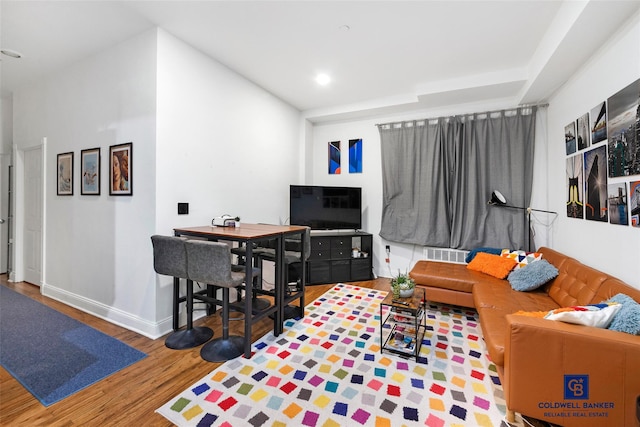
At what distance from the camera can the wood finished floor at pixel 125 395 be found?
1.50 m

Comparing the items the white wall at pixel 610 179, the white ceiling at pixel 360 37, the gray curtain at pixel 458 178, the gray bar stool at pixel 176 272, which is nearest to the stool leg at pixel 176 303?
the gray bar stool at pixel 176 272

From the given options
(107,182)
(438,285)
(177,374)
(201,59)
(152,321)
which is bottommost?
(177,374)

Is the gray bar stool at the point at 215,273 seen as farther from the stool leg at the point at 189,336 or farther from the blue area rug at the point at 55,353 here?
the blue area rug at the point at 55,353

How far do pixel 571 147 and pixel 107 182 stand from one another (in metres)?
4.69

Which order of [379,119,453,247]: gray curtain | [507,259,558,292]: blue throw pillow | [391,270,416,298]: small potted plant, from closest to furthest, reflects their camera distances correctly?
[391,270,416,298]: small potted plant < [507,259,558,292]: blue throw pillow < [379,119,453,247]: gray curtain

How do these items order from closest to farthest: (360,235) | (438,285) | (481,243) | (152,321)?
(152,321) → (438,285) → (481,243) → (360,235)

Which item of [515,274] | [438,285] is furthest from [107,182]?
[515,274]

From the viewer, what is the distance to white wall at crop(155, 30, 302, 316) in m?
2.45

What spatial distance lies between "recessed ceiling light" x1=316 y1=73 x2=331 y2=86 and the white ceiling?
0.09 m

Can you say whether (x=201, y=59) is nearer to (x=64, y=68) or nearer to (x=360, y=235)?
(x=64, y=68)

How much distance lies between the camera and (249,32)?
2455mm

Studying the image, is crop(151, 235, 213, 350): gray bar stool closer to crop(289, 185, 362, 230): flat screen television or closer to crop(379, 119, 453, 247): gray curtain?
crop(289, 185, 362, 230): flat screen television

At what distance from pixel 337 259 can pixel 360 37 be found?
2791 mm

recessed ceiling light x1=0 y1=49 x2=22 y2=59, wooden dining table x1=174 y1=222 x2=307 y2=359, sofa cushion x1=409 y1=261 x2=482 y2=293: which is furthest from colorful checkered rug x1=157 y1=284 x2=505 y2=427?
recessed ceiling light x1=0 y1=49 x2=22 y2=59
